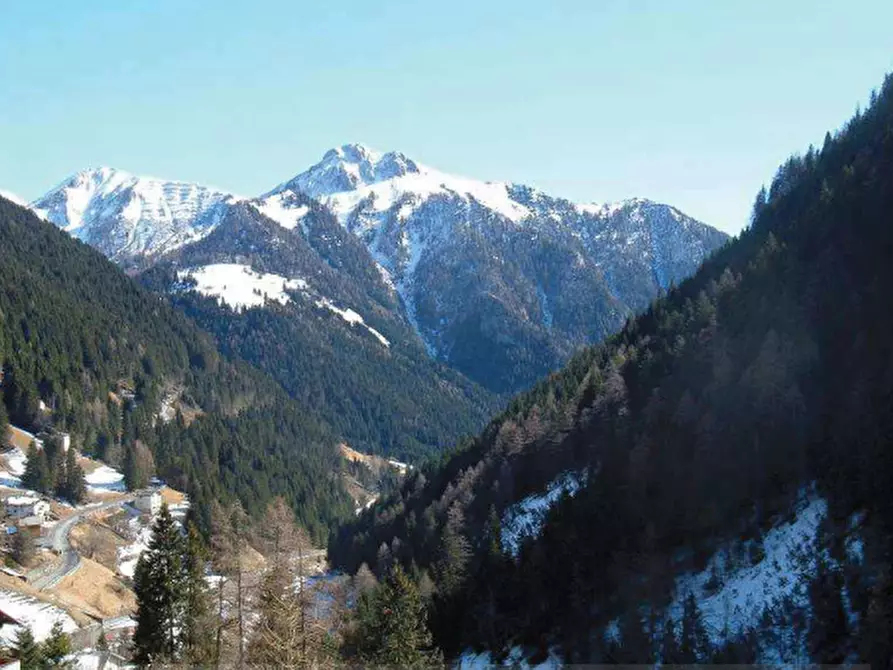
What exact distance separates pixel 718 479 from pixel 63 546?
80510mm

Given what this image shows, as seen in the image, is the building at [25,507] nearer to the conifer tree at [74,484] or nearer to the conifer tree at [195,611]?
the conifer tree at [74,484]

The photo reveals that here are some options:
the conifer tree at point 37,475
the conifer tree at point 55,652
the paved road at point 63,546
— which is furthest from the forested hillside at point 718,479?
the conifer tree at point 37,475

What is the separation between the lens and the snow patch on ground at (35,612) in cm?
6412

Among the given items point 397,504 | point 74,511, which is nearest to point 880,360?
point 397,504

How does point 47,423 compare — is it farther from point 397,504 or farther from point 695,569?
point 695,569

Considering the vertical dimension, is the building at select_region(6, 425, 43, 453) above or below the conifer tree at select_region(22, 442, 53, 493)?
above

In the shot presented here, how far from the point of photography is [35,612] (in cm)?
6906

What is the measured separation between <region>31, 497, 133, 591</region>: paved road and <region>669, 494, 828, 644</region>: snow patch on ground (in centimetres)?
6477

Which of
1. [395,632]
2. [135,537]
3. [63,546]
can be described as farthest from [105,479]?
[395,632]

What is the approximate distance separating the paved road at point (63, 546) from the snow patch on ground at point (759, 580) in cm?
6477

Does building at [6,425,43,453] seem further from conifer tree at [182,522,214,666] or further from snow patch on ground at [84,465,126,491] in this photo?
conifer tree at [182,522,214,666]

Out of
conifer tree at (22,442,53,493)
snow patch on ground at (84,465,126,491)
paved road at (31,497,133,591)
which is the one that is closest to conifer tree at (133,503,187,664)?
paved road at (31,497,133,591)

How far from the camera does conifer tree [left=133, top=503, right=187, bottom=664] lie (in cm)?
4341

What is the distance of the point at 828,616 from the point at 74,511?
10995cm
